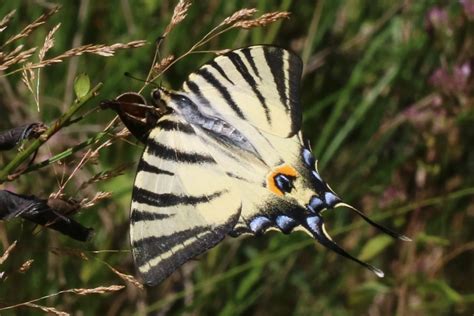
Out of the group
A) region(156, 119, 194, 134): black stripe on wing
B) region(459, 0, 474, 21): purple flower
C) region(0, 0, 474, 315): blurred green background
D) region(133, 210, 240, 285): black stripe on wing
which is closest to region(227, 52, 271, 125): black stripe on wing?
region(156, 119, 194, 134): black stripe on wing

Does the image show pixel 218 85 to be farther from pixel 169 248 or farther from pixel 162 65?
pixel 162 65

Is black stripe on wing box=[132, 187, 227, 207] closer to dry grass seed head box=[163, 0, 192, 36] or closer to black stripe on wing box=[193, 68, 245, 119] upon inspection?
black stripe on wing box=[193, 68, 245, 119]

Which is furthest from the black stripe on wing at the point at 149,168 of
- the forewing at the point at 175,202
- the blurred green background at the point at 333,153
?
the blurred green background at the point at 333,153

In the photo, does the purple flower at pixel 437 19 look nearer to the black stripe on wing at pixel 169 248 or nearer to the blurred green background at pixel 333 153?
the blurred green background at pixel 333 153

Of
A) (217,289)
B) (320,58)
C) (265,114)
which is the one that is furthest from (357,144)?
(265,114)

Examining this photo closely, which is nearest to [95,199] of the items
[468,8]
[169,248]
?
[169,248]

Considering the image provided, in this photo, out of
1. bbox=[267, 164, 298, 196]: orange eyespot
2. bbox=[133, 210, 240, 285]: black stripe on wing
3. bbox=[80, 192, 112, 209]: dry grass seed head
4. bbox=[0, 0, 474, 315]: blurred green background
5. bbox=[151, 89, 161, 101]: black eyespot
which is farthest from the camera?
bbox=[0, 0, 474, 315]: blurred green background

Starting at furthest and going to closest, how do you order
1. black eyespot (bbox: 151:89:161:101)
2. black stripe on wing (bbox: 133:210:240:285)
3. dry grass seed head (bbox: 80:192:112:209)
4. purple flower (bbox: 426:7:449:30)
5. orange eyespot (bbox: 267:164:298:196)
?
purple flower (bbox: 426:7:449:30)
orange eyespot (bbox: 267:164:298:196)
black eyespot (bbox: 151:89:161:101)
black stripe on wing (bbox: 133:210:240:285)
dry grass seed head (bbox: 80:192:112:209)
